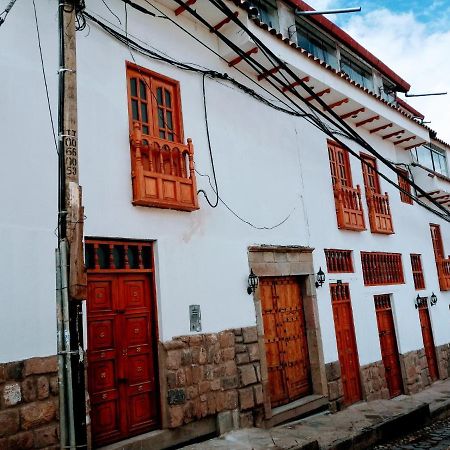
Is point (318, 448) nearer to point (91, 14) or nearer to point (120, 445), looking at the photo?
point (120, 445)

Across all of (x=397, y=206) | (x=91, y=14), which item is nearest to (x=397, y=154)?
(x=397, y=206)

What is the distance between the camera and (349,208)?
1033 centimetres

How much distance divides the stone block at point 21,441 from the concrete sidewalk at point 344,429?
2.01 m

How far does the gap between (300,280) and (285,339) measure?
3.92 ft

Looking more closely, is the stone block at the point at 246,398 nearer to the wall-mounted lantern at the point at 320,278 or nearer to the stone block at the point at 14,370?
the wall-mounted lantern at the point at 320,278

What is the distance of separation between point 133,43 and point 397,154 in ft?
30.2

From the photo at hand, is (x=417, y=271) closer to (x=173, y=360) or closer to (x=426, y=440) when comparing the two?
(x=426, y=440)

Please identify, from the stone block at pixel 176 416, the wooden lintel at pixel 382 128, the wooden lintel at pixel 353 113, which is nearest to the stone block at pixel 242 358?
the stone block at pixel 176 416

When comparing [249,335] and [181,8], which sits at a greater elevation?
[181,8]

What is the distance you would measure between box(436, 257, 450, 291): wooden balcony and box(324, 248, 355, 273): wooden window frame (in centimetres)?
497

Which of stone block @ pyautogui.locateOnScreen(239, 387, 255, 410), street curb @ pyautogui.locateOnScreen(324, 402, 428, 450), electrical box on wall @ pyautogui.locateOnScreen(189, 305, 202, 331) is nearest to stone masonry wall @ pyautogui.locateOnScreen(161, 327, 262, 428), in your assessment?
stone block @ pyautogui.locateOnScreen(239, 387, 255, 410)

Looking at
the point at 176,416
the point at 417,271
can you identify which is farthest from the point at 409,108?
the point at 176,416

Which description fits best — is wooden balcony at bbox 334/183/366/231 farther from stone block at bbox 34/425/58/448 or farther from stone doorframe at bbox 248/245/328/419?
stone block at bbox 34/425/58/448

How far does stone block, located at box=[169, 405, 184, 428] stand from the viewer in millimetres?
5859
